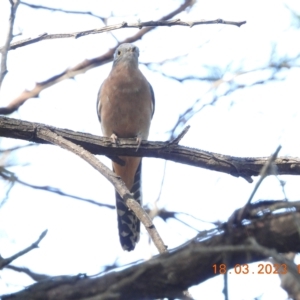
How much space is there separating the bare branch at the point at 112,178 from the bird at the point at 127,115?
2090 millimetres

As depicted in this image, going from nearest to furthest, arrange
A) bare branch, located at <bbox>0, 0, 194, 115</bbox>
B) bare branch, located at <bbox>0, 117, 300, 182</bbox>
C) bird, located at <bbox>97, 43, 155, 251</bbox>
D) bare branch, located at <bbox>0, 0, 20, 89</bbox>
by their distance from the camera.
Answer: bare branch, located at <bbox>0, 0, 20, 89</bbox> → bare branch, located at <bbox>0, 117, 300, 182</bbox> → bare branch, located at <bbox>0, 0, 194, 115</bbox> → bird, located at <bbox>97, 43, 155, 251</bbox>

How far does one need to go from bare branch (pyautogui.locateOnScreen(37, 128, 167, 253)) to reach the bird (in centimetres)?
209

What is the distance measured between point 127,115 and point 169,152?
2.03 meters

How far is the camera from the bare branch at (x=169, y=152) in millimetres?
4441

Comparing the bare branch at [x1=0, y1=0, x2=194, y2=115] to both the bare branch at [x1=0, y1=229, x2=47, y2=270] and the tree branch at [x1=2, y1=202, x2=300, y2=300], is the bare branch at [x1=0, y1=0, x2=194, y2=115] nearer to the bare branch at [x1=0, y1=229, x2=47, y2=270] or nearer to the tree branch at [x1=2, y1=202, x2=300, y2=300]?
the bare branch at [x1=0, y1=229, x2=47, y2=270]

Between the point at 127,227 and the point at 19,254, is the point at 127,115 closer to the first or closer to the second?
the point at 127,227

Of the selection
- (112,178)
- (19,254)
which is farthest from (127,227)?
(19,254)

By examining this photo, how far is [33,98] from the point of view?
6453 mm

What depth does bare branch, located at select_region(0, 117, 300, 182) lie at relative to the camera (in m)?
4.44

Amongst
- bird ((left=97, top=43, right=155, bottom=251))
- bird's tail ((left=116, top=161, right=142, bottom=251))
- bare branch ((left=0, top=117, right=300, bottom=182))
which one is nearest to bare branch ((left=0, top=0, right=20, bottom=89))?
bare branch ((left=0, top=117, right=300, bottom=182))

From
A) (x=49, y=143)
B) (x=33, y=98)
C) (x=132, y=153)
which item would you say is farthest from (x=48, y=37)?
(x=33, y=98)

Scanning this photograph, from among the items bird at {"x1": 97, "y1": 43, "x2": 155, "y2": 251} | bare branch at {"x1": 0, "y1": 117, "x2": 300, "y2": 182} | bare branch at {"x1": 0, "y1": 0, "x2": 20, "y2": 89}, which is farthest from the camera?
bird at {"x1": 97, "y1": 43, "x2": 155, "y2": 251}

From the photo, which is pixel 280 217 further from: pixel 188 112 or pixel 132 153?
pixel 188 112

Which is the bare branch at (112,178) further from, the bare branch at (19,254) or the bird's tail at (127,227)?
the bird's tail at (127,227)
